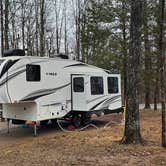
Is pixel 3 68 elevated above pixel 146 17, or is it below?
below

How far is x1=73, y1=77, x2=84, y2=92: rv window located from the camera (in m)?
14.1

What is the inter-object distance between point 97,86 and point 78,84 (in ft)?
Answer: 3.48

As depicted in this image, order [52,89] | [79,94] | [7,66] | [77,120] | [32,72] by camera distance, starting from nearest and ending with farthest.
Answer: [7,66] → [32,72] → [52,89] → [79,94] → [77,120]

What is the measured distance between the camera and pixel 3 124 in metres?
16.4

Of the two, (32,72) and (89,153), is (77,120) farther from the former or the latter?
(89,153)

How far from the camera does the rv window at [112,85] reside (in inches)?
617

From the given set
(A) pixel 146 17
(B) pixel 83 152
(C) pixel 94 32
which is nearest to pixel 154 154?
(B) pixel 83 152

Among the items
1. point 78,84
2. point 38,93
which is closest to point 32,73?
point 38,93

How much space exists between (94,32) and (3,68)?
960 centimetres

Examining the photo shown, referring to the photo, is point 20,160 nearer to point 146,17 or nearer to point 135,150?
point 135,150

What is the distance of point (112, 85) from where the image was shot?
15906 millimetres

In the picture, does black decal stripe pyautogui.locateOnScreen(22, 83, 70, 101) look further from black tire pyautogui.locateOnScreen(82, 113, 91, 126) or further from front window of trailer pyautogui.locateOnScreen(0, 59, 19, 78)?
black tire pyautogui.locateOnScreen(82, 113, 91, 126)

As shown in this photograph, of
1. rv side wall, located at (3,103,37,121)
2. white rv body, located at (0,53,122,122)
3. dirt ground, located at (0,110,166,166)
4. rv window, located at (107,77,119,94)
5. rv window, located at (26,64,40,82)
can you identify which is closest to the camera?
dirt ground, located at (0,110,166,166)

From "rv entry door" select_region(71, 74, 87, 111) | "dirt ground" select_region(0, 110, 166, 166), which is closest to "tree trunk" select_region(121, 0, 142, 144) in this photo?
"dirt ground" select_region(0, 110, 166, 166)
